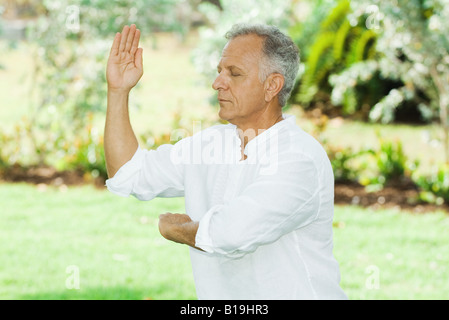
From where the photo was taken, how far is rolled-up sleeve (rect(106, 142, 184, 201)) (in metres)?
2.90

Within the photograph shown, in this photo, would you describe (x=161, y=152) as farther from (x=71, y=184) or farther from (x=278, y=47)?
(x=71, y=184)

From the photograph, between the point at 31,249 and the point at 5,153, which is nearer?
the point at 31,249

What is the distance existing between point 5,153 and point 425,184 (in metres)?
5.69

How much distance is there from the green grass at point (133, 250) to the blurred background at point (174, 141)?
0.06 ft

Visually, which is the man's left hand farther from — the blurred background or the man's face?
the blurred background

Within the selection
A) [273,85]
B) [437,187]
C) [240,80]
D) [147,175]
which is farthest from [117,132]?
[437,187]

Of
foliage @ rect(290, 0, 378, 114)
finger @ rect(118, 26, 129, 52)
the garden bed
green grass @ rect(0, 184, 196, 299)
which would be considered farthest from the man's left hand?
foliage @ rect(290, 0, 378, 114)

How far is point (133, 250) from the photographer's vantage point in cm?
656

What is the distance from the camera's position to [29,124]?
31.7ft

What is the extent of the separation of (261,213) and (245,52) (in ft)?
2.31

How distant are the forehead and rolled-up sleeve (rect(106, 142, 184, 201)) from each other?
0.49 m

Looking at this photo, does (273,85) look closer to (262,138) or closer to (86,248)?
(262,138)
